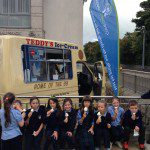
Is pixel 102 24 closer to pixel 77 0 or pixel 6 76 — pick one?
pixel 6 76

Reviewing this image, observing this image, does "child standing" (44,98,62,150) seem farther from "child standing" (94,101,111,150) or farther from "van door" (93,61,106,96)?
"van door" (93,61,106,96)

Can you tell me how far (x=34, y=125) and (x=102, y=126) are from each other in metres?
1.40

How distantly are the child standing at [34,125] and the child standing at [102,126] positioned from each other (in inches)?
43.9

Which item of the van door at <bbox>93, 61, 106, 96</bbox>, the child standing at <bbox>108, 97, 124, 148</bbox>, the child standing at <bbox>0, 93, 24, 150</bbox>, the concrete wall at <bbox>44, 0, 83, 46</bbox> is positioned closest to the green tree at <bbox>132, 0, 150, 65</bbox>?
the concrete wall at <bbox>44, 0, 83, 46</bbox>

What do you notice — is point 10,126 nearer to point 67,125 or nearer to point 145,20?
point 67,125

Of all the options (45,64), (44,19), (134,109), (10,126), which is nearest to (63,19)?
(44,19)

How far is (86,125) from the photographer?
24.6 ft

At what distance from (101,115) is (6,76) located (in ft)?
9.69

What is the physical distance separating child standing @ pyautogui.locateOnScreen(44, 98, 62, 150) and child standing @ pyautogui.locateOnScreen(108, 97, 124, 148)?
1174mm

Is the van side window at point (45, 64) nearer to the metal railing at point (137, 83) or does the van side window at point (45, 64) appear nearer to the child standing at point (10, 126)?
the child standing at point (10, 126)

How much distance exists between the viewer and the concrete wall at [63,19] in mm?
22016

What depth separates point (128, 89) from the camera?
1986 centimetres

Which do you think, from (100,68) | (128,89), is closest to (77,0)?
(128,89)

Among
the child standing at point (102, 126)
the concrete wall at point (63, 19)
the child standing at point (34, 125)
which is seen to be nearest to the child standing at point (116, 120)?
the child standing at point (102, 126)
